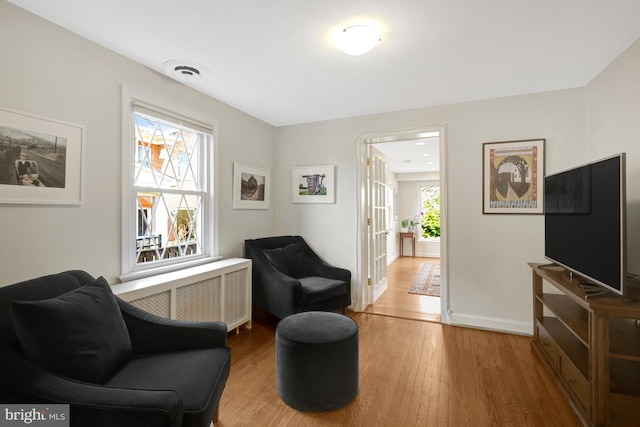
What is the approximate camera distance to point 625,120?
2152mm

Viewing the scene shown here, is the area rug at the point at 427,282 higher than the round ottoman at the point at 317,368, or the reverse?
the round ottoman at the point at 317,368

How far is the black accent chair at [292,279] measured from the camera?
2.85 meters

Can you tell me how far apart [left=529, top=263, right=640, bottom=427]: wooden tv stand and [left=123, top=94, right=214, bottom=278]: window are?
2.88 m

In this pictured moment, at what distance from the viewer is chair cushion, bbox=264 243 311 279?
323 cm

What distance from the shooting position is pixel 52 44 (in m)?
1.82

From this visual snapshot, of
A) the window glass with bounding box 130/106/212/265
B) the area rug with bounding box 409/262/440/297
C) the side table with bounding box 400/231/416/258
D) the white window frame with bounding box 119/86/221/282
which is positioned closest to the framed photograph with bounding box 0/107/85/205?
the white window frame with bounding box 119/86/221/282

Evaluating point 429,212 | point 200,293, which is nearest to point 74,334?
point 200,293

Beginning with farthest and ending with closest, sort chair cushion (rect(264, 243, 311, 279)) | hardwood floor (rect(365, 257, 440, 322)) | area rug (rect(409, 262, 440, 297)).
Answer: area rug (rect(409, 262, 440, 297))
hardwood floor (rect(365, 257, 440, 322))
chair cushion (rect(264, 243, 311, 279))

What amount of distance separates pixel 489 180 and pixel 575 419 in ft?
6.56

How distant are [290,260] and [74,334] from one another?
2.21 meters

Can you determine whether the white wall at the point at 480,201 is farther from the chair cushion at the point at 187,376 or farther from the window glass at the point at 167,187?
the chair cushion at the point at 187,376

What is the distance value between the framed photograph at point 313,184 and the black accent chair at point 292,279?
1.78 feet

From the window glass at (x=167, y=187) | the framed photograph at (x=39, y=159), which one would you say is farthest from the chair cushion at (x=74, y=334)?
the window glass at (x=167, y=187)

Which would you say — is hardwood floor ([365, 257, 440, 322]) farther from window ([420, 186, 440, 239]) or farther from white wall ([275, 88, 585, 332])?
window ([420, 186, 440, 239])
